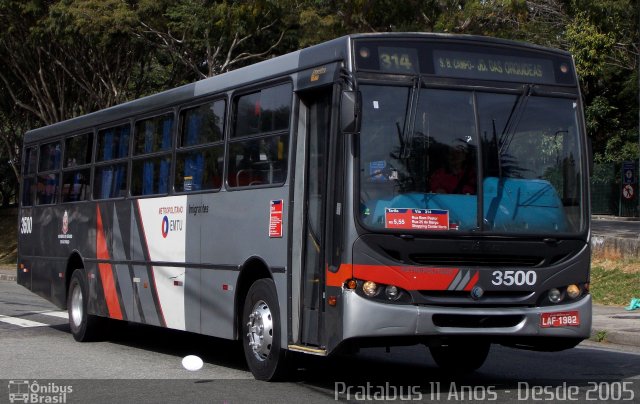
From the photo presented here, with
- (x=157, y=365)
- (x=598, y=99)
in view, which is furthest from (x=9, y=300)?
(x=598, y=99)

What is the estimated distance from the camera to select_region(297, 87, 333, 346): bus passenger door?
10266 millimetres

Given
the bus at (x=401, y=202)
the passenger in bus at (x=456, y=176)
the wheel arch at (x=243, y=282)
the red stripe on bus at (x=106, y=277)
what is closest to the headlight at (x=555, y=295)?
the bus at (x=401, y=202)

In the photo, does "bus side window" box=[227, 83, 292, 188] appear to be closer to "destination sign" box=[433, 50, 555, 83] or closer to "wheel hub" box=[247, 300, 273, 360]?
"wheel hub" box=[247, 300, 273, 360]

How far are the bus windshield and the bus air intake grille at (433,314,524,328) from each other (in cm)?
75

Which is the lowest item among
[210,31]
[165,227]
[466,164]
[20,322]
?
[20,322]

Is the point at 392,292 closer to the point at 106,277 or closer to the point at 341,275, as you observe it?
the point at 341,275

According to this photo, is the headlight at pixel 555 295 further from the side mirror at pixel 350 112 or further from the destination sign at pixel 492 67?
the side mirror at pixel 350 112

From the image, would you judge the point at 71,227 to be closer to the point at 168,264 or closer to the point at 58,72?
the point at 168,264

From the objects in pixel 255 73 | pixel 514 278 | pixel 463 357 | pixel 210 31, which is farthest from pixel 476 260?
pixel 210 31

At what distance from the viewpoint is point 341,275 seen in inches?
386

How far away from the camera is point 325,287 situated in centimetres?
1009

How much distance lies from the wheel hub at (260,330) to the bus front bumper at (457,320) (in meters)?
1.58

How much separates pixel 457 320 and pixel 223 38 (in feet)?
75.9

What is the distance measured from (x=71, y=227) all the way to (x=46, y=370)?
4.67m
